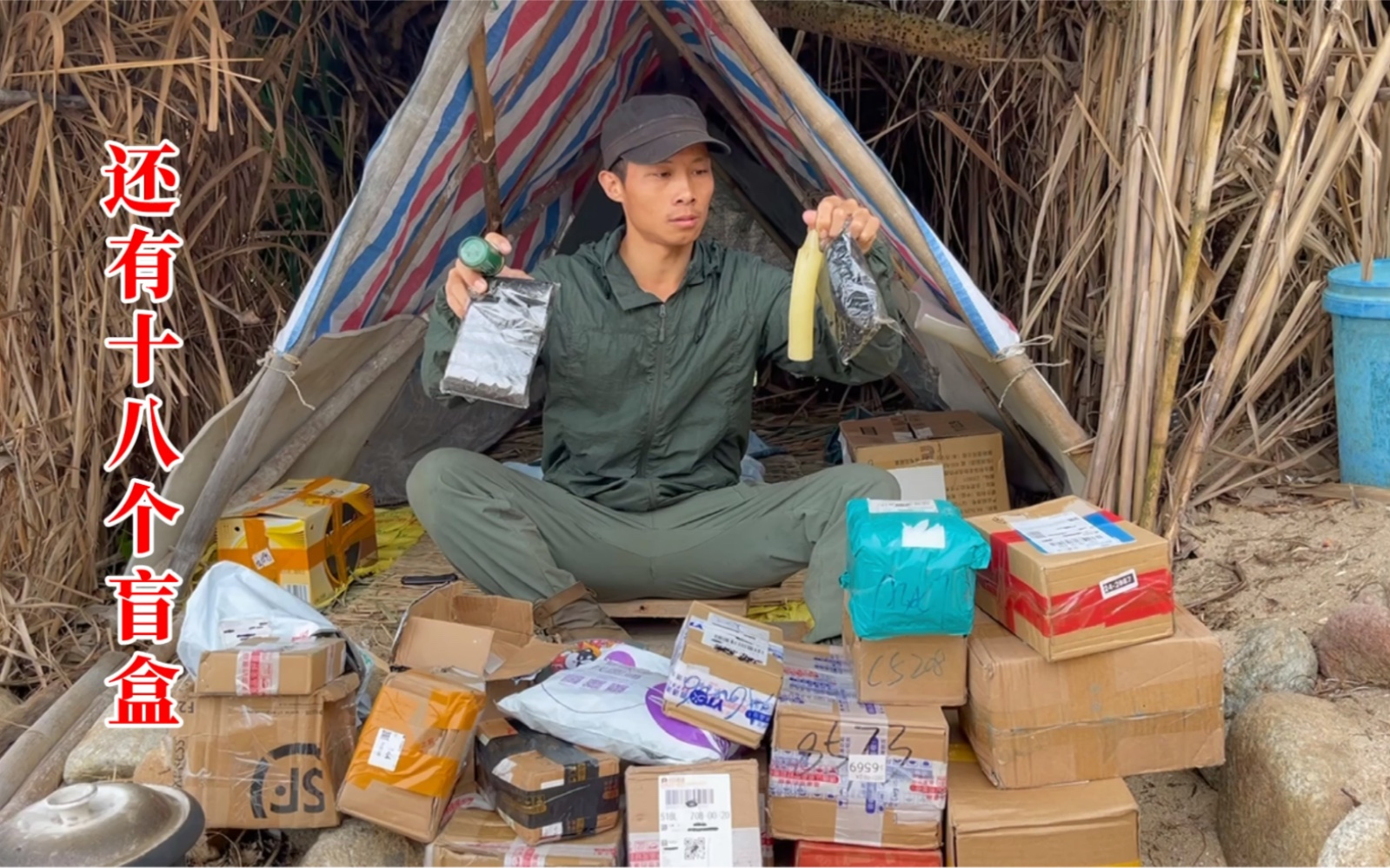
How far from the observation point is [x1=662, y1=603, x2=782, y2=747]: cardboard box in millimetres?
2141

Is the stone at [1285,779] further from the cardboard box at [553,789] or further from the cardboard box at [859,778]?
the cardboard box at [553,789]

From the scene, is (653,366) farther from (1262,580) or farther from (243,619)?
(1262,580)

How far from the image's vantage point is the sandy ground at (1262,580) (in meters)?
2.35

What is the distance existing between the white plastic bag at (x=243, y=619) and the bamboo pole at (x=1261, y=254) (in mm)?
1866

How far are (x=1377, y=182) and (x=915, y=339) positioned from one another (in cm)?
133

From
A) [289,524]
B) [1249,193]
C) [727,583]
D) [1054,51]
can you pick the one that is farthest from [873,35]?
[289,524]

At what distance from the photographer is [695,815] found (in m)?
2.04

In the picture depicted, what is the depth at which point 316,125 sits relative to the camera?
4262 millimetres

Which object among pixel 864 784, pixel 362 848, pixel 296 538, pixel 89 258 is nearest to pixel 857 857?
pixel 864 784

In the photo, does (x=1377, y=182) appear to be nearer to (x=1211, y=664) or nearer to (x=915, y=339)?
(x=915, y=339)

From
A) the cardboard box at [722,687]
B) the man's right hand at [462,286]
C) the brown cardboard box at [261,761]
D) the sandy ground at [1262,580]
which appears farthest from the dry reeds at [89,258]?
the sandy ground at [1262,580]

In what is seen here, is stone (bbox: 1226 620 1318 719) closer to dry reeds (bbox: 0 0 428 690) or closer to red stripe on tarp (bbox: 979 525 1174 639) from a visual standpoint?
red stripe on tarp (bbox: 979 525 1174 639)

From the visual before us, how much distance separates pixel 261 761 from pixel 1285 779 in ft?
5.96

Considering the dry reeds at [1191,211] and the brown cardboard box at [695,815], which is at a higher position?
the dry reeds at [1191,211]
